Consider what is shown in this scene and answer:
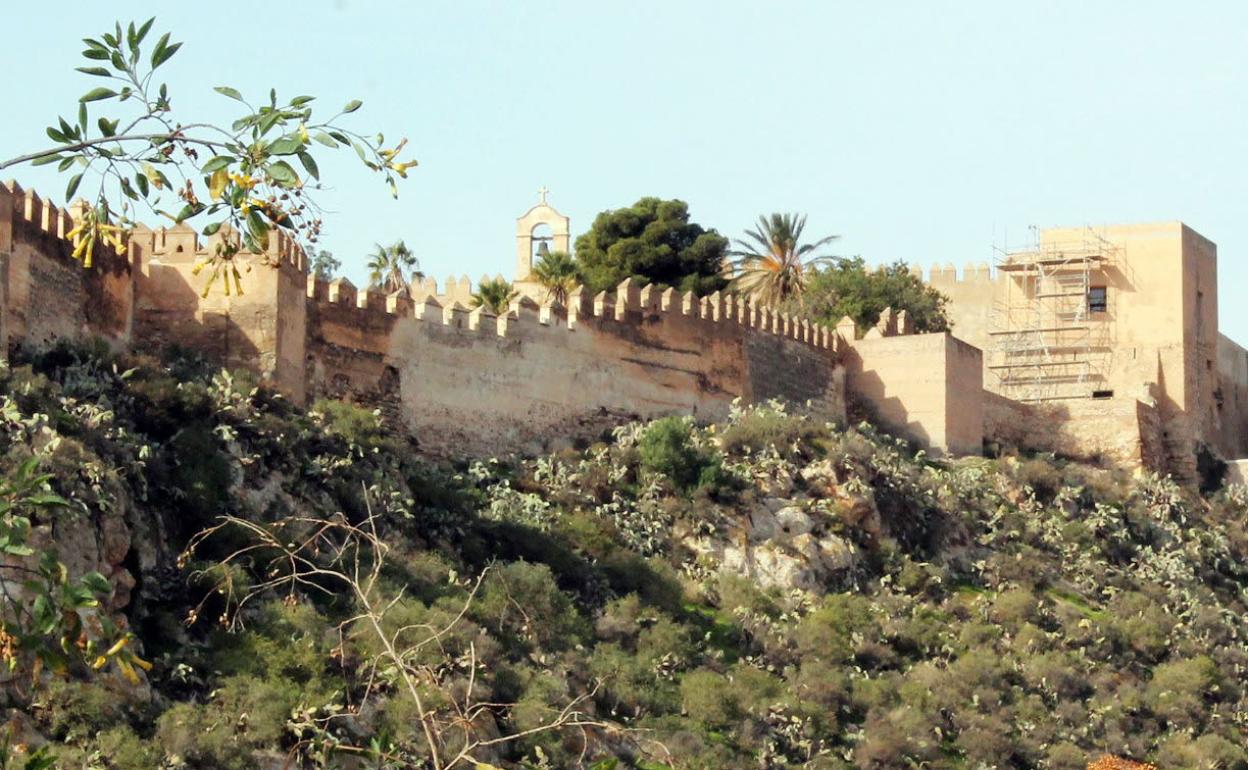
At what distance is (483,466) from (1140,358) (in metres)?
15.4

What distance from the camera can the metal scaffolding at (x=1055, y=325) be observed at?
136ft

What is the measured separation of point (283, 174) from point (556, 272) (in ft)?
104

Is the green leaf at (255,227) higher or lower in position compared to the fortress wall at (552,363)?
lower

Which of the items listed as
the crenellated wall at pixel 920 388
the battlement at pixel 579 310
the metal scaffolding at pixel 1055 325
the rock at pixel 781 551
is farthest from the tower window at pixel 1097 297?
the rock at pixel 781 551

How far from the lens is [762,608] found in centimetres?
2953

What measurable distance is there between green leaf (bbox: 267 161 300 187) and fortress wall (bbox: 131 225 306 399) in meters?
18.1

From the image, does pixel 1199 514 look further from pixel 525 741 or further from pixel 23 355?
pixel 23 355

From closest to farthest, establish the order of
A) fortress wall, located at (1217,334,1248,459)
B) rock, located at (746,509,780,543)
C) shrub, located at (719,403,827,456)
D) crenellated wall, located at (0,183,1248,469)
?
1. crenellated wall, located at (0,183,1248,469)
2. rock, located at (746,509,780,543)
3. shrub, located at (719,403,827,456)
4. fortress wall, located at (1217,334,1248,459)

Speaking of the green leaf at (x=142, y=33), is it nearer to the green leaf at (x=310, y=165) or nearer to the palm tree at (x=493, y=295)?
the green leaf at (x=310, y=165)

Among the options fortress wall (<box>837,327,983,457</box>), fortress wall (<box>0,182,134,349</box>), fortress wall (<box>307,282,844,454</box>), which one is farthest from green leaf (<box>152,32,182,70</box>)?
fortress wall (<box>837,327,983,457</box>)

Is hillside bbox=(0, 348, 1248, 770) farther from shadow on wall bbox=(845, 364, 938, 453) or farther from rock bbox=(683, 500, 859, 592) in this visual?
shadow on wall bbox=(845, 364, 938, 453)

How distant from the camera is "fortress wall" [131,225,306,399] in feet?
88.0

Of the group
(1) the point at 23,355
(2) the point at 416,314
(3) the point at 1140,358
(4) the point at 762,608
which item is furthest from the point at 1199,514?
(1) the point at 23,355

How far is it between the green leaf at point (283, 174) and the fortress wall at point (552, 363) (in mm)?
19749
